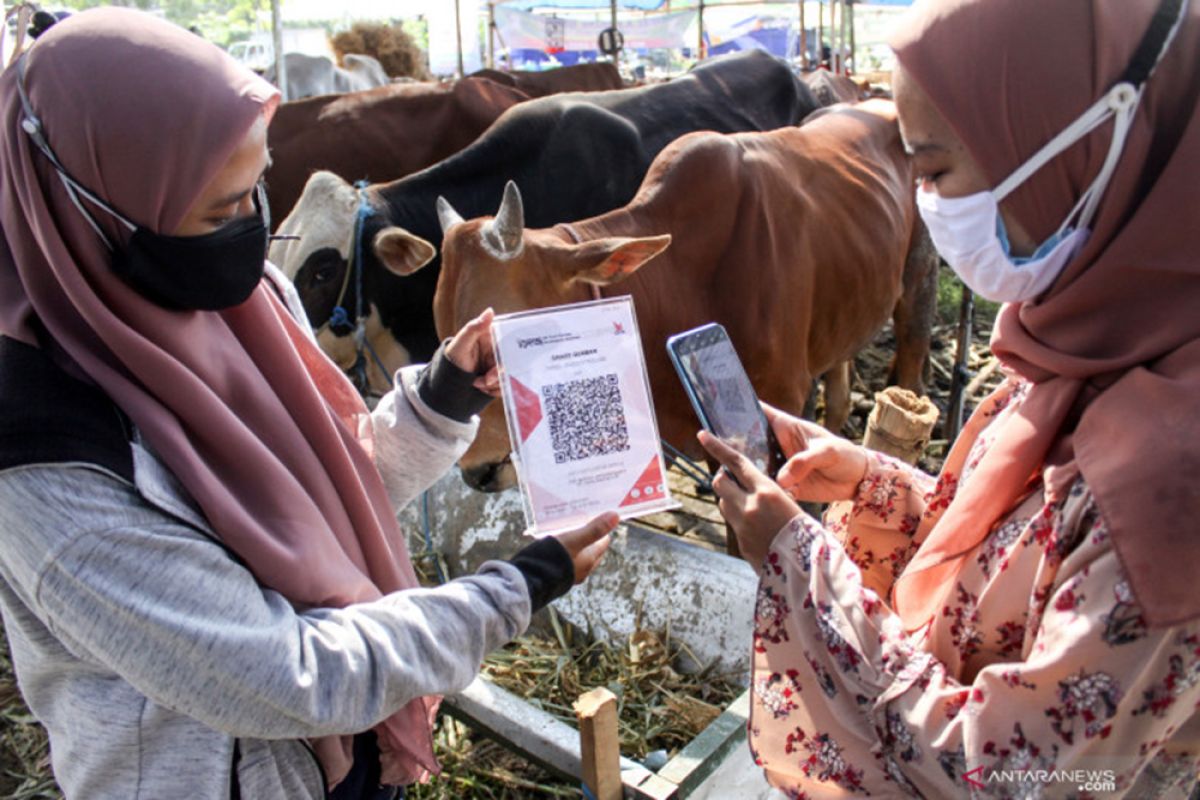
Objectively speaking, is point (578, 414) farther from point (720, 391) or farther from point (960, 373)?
point (960, 373)

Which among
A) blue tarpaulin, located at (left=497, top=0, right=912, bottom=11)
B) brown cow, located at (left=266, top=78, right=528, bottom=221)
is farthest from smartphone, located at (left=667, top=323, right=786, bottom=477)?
blue tarpaulin, located at (left=497, top=0, right=912, bottom=11)

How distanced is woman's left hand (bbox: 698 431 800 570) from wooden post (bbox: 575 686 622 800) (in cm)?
68

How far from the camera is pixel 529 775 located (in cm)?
287

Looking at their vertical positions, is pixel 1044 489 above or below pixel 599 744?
above

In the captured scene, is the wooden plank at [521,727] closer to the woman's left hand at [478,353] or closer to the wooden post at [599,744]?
the wooden post at [599,744]

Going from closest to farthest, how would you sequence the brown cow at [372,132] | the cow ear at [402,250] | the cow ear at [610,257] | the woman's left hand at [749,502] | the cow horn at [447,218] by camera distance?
the woman's left hand at [749,502], the cow ear at [610,257], the cow horn at [447,218], the cow ear at [402,250], the brown cow at [372,132]

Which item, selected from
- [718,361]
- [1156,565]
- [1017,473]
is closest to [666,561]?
[718,361]

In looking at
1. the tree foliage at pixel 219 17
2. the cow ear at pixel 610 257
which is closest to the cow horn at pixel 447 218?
the cow ear at pixel 610 257

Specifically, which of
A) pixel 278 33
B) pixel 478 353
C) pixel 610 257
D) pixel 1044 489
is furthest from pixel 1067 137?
pixel 278 33

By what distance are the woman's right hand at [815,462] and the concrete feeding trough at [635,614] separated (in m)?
0.64

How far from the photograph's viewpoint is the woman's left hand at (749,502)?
1.53 m

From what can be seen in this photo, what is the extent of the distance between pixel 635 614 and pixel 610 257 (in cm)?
133

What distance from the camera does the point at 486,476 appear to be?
3064 mm

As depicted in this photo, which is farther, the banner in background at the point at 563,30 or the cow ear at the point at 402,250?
the banner in background at the point at 563,30
